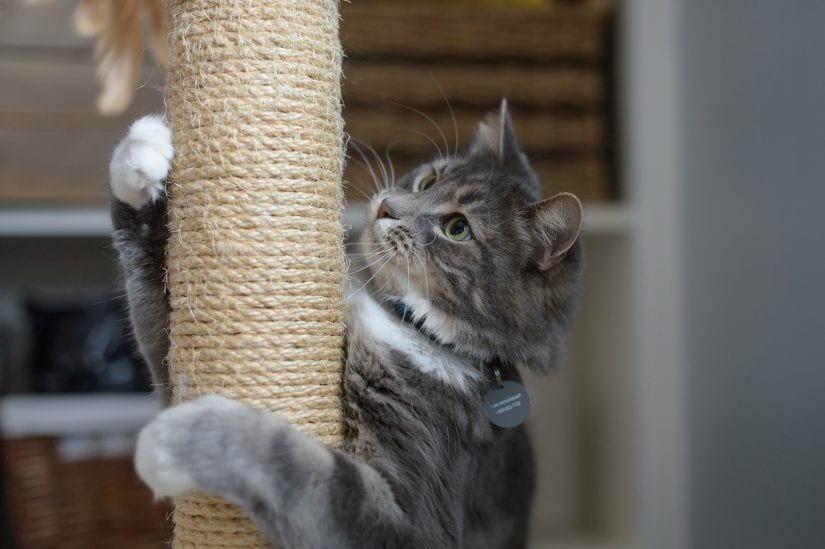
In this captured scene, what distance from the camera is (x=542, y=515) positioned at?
222 cm

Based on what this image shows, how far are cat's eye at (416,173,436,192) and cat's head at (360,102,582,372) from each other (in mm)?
65

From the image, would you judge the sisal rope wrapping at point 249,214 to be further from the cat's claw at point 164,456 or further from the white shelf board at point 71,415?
the white shelf board at point 71,415

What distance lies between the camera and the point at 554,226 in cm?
104

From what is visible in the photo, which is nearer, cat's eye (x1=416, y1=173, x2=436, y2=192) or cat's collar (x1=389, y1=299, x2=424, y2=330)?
cat's collar (x1=389, y1=299, x2=424, y2=330)

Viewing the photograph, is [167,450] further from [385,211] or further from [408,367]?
[385,211]

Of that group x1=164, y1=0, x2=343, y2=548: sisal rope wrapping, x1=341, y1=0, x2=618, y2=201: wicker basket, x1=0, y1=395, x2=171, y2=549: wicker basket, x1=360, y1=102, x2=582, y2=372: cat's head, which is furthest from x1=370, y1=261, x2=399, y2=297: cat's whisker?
x1=0, y1=395, x2=171, y2=549: wicker basket

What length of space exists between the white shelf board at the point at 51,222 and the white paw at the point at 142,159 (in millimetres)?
804

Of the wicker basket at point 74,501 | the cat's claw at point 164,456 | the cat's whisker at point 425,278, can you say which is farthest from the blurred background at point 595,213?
the cat's claw at point 164,456

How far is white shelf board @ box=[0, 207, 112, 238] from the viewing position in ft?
5.57

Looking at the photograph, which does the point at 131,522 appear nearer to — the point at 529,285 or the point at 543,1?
the point at 529,285

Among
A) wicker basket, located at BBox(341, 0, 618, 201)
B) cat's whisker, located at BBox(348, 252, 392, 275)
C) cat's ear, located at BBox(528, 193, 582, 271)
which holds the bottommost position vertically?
cat's whisker, located at BBox(348, 252, 392, 275)

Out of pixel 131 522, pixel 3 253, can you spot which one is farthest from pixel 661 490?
pixel 3 253

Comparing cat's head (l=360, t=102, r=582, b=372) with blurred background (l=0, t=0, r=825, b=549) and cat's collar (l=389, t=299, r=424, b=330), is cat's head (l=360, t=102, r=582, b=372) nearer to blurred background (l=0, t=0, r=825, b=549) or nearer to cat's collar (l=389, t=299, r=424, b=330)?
cat's collar (l=389, t=299, r=424, b=330)

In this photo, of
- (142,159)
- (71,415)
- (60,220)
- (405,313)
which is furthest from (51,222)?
(405,313)
